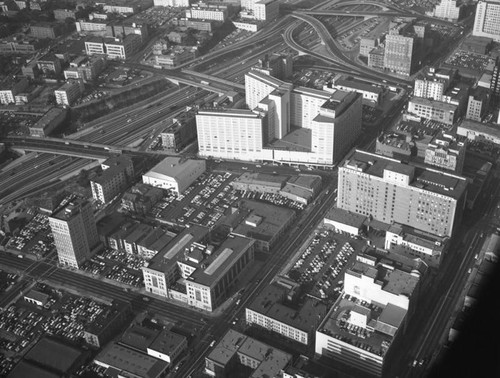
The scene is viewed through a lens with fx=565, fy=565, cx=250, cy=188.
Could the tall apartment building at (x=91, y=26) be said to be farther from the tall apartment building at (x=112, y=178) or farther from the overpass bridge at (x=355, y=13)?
the tall apartment building at (x=112, y=178)

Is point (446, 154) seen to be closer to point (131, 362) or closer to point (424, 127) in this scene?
point (424, 127)

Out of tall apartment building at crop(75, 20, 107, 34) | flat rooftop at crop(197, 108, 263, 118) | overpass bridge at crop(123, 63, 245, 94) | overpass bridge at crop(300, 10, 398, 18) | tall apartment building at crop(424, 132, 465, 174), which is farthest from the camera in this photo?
overpass bridge at crop(300, 10, 398, 18)

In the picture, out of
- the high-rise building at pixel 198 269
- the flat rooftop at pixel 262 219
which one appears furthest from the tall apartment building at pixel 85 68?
the high-rise building at pixel 198 269

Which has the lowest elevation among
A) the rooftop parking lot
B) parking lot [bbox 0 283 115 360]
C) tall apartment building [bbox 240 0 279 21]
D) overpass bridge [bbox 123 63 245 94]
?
parking lot [bbox 0 283 115 360]

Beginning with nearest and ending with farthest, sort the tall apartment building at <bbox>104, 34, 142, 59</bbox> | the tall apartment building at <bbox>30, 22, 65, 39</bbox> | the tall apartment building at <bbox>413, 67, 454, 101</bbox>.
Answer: the tall apartment building at <bbox>413, 67, 454, 101</bbox> → the tall apartment building at <bbox>104, 34, 142, 59</bbox> → the tall apartment building at <bbox>30, 22, 65, 39</bbox>

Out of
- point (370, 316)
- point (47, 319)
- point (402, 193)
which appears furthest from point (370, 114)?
point (47, 319)

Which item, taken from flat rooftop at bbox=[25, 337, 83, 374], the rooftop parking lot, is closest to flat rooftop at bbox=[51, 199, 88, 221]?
flat rooftop at bbox=[25, 337, 83, 374]

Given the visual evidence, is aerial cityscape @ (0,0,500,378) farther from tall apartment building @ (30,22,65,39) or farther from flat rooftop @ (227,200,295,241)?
tall apartment building @ (30,22,65,39)
